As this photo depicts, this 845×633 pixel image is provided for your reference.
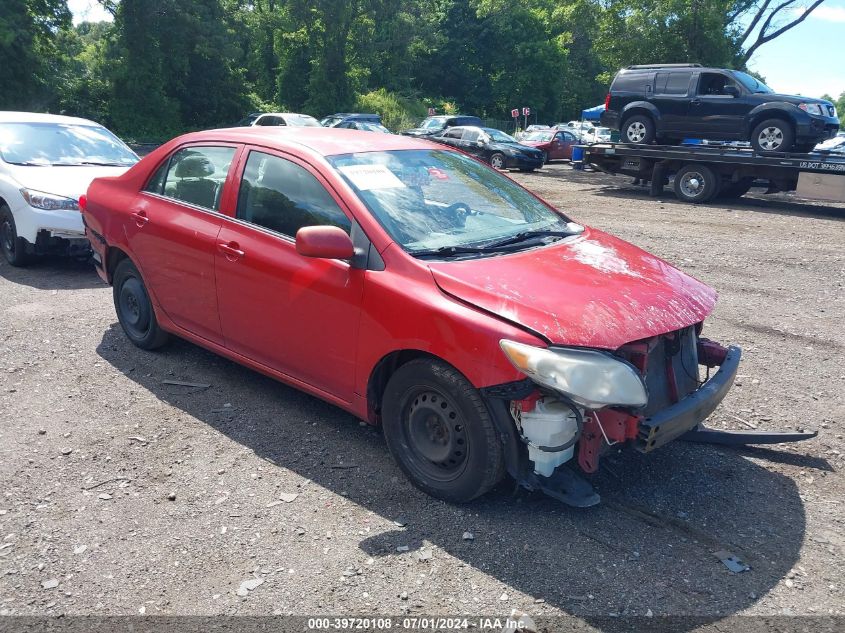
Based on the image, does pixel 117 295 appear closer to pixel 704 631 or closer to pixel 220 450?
pixel 220 450

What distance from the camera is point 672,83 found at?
55.1 ft

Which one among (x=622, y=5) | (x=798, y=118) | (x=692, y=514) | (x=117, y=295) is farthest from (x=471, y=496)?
(x=622, y=5)

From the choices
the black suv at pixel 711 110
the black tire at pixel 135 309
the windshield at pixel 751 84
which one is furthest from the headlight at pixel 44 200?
the windshield at pixel 751 84

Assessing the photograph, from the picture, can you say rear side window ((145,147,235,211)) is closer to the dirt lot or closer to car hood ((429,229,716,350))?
the dirt lot

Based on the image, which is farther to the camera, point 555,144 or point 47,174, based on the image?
point 555,144

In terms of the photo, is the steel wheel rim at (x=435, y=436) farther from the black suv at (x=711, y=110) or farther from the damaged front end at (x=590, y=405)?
the black suv at (x=711, y=110)

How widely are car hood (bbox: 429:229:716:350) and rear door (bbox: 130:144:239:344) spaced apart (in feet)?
6.07

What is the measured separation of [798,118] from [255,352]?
1402 centimetres

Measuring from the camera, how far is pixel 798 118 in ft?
49.2

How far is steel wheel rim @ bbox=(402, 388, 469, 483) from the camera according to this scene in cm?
365

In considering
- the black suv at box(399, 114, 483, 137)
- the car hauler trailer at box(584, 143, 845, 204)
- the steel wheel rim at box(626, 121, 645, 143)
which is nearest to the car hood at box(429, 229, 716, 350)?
the car hauler trailer at box(584, 143, 845, 204)

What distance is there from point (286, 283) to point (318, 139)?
1017mm

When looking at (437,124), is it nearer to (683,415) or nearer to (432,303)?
(432,303)

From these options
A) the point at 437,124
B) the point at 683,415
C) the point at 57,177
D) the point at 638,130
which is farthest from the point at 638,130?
the point at 683,415
